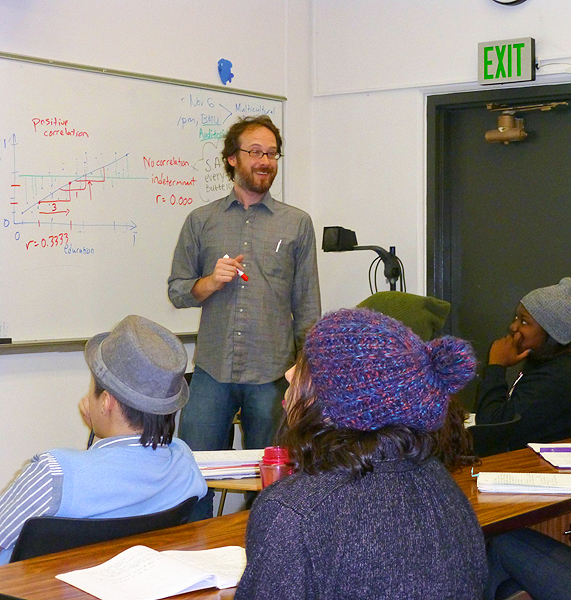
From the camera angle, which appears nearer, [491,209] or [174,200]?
[174,200]

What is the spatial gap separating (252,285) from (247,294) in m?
0.04

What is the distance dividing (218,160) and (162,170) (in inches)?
14.0

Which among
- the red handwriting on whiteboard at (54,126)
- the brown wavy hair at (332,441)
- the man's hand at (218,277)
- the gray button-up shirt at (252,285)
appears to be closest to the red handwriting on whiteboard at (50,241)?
the red handwriting on whiteboard at (54,126)

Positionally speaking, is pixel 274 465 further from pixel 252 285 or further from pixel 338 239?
pixel 338 239

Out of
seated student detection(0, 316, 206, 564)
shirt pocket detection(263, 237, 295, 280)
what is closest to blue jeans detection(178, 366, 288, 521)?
shirt pocket detection(263, 237, 295, 280)

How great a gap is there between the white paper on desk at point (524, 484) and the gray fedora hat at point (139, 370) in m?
0.79

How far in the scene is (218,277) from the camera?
3166 mm

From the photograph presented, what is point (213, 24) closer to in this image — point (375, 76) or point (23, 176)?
point (375, 76)

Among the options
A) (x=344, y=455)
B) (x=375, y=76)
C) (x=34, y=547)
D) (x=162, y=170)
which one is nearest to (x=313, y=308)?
(x=162, y=170)

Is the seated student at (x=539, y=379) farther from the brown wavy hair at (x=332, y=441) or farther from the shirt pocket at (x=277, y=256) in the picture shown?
the brown wavy hair at (x=332, y=441)

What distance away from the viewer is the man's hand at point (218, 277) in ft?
10.4

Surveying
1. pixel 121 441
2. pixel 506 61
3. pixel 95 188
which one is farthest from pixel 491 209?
pixel 121 441

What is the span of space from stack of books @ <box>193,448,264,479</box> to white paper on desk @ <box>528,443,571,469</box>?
836mm

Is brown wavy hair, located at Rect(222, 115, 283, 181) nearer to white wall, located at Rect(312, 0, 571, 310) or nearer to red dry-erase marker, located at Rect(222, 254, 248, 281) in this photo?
red dry-erase marker, located at Rect(222, 254, 248, 281)
